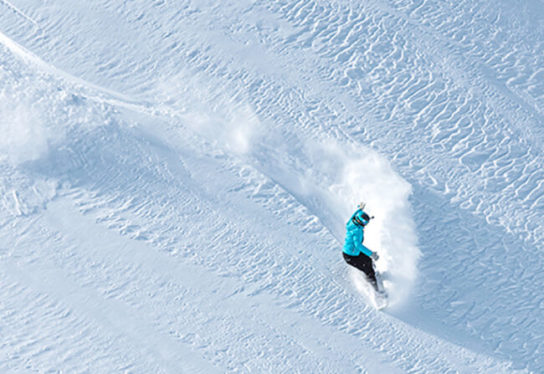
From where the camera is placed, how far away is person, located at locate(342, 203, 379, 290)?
966 centimetres

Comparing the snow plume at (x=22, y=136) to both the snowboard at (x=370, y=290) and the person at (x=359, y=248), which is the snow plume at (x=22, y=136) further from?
the snowboard at (x=370, y=290)

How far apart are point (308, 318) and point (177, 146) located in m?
3.91

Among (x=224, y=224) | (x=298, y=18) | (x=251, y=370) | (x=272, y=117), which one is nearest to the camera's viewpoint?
(x=251, y=370)

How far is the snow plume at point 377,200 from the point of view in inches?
417

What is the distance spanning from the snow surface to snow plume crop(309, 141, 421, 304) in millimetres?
38

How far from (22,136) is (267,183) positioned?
458cm

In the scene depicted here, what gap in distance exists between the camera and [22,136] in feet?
37.7

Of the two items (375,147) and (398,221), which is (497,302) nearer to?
(398,221)

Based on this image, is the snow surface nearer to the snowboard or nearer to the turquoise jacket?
the snowboard

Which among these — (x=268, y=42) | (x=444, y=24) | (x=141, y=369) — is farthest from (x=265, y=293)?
(x=444, y=24)

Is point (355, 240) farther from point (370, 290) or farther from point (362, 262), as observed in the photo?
point (370, 290)

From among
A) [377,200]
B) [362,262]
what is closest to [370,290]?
[362,262]

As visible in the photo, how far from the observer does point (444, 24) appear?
1252cm

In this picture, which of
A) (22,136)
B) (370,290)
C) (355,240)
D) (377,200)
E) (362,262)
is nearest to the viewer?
(355,240)
